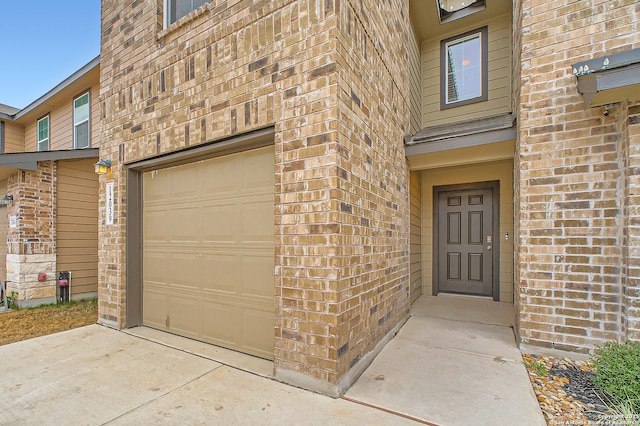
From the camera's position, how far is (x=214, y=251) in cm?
354

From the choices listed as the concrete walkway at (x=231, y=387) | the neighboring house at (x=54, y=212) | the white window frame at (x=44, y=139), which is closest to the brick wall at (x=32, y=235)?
the neighboring house at (x=54, y=212)

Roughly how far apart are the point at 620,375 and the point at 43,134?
13605 mm

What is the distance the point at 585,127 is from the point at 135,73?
5299 mm

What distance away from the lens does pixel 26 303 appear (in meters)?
5.95

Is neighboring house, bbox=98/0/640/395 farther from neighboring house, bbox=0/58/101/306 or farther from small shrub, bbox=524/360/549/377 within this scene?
neighboring house, bbox=0/58/101/306

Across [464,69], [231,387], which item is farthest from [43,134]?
[464,69]

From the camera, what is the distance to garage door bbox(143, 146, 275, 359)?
3.16 m

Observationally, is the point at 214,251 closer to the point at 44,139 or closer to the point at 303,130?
the point at 303,130

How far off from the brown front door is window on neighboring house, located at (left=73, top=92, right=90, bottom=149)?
875 centimetres

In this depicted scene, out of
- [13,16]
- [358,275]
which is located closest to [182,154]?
[358,275]

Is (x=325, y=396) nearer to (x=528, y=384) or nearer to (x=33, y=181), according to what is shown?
(x=528, y=384)

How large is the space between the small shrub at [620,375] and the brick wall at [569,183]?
532mm

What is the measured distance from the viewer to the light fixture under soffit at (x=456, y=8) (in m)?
5.41

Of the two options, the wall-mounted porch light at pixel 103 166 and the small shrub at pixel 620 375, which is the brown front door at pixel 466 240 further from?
the wall-mounted porch light at pixel 103 166
